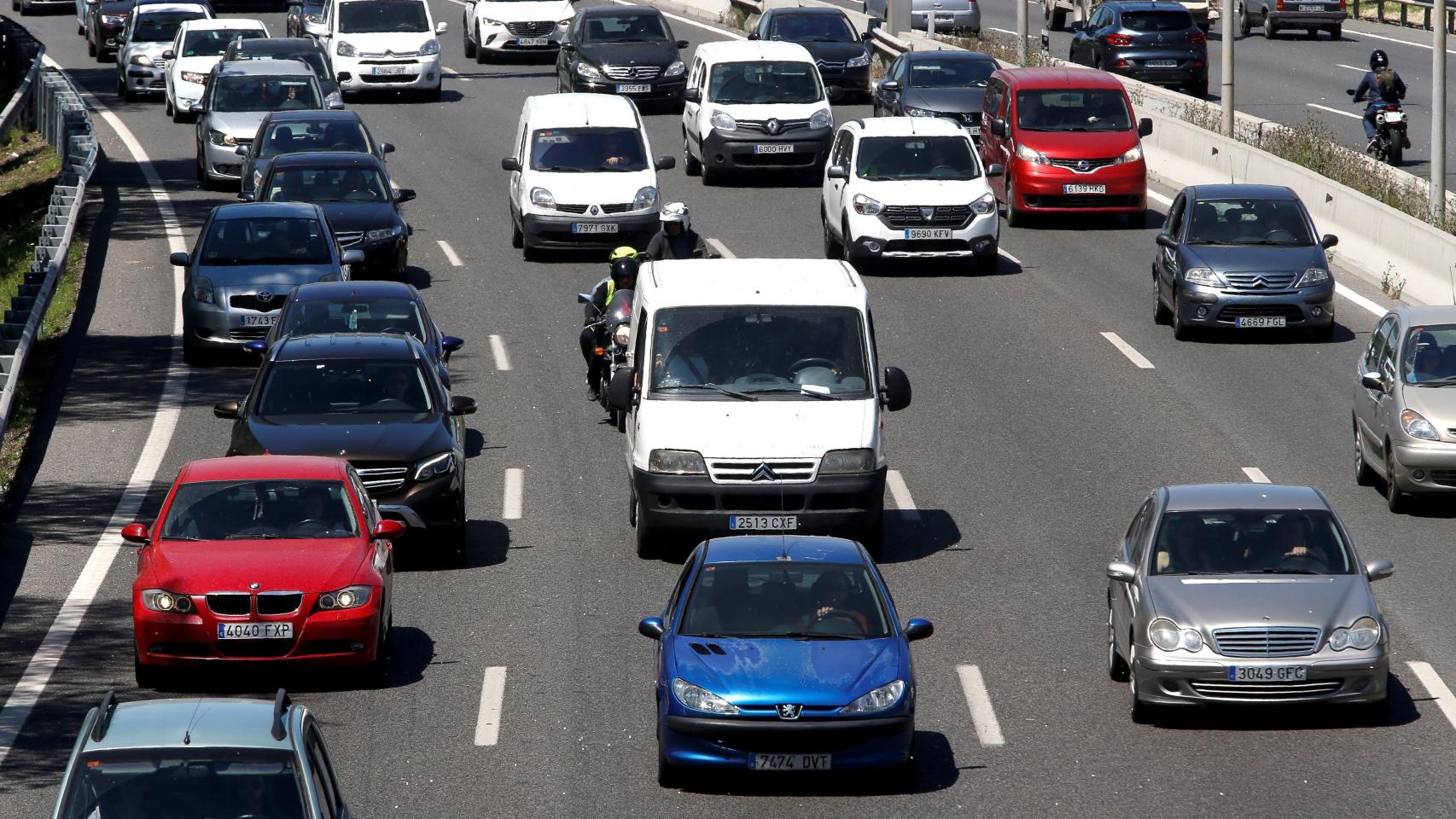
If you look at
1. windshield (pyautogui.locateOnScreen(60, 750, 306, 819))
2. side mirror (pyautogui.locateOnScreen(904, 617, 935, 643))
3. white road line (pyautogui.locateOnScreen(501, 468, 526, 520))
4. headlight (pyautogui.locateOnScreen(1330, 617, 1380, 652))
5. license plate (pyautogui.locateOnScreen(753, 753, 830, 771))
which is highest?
windshield (pyautogui.locateOnScreen(60, 750, 306, 819))

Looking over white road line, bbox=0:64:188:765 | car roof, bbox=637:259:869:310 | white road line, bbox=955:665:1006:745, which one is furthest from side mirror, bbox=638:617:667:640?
car roof, bbox=637:259:869:310

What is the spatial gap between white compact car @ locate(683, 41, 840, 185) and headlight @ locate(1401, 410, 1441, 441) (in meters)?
17.8

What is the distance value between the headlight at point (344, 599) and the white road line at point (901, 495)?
5801mm

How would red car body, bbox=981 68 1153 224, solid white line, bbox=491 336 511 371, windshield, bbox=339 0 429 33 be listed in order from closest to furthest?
1. solid white line, bbox=491 336 511 371
2. red car body, bbox=981 68 1153 224
3. windshield, bbox=339 0 429 33

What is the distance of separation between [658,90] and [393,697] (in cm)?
2995

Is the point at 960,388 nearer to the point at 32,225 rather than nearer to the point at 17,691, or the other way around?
the point at 17,691

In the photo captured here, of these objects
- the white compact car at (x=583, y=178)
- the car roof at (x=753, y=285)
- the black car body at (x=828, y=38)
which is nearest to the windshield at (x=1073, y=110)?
the white compact car at (x=583, y=178)

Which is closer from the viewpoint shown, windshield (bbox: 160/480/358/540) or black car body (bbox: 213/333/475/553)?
windshield (bbox: 160/480/358/540)

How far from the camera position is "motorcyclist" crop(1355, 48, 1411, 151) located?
33531 millimetres

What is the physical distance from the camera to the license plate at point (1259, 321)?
25.7 metres

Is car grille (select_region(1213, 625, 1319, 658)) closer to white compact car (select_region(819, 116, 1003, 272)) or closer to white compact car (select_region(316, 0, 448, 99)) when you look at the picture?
white compact car (select_region(819, 116, 1003, 272))

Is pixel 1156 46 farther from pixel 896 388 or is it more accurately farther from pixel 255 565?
pixel 255 565

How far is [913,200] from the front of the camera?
2920 centimetres

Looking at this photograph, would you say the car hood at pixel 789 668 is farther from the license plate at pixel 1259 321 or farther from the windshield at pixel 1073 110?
the windshield at pixel 1073 110
